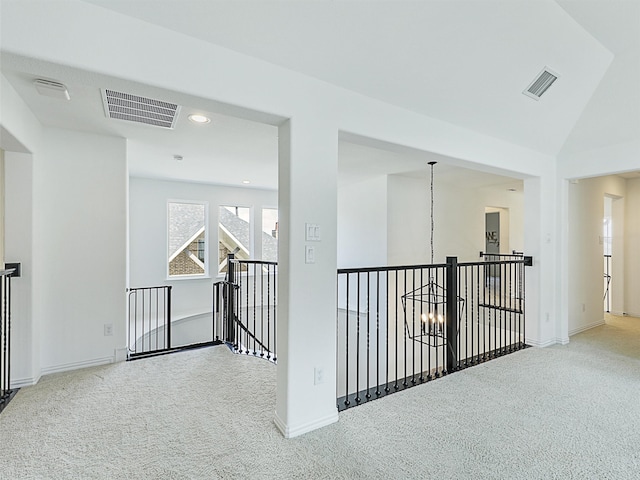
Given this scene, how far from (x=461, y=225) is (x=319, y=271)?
555 centimetres

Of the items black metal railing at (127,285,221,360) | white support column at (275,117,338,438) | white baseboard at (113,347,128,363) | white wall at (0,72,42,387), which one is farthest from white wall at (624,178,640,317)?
white wall at (0,72,42,387)

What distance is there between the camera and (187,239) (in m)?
6.53

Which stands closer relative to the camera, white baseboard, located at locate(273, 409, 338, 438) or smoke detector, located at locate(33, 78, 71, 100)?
white baseboard, located at locate(273, 409, 338, 438)

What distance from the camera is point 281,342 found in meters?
2.29

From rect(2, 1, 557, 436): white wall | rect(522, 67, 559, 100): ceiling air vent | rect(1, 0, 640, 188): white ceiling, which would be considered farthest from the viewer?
rect(522, 67, 559, 100): ceiling air vent

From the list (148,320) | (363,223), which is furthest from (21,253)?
(363,223)

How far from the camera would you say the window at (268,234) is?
7328 millimetres

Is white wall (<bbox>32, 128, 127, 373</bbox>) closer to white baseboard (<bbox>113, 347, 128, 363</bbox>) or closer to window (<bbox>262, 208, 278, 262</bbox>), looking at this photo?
white baseboard (<bbox>113, 347, 128, 363</bbox>)

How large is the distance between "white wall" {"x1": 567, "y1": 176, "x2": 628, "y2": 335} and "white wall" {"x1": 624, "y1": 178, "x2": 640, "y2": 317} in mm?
632

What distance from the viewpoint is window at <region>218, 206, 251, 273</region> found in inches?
270

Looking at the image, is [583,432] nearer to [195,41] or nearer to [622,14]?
[622,14]

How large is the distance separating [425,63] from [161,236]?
5415 mm

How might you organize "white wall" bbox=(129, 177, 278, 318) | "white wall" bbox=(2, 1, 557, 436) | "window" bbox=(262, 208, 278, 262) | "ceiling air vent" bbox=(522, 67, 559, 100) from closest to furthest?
1. "white wall" bbox=(2, 1, 557, 436)
2. "ceiling air vent" bbox=(522, 67, 559, 100)
3. "white wall" bbox=(129, 177, 278, 318)
4. "window" bbox=(262, 208, 278, 262)

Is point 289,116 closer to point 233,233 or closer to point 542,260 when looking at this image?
point 542,260
